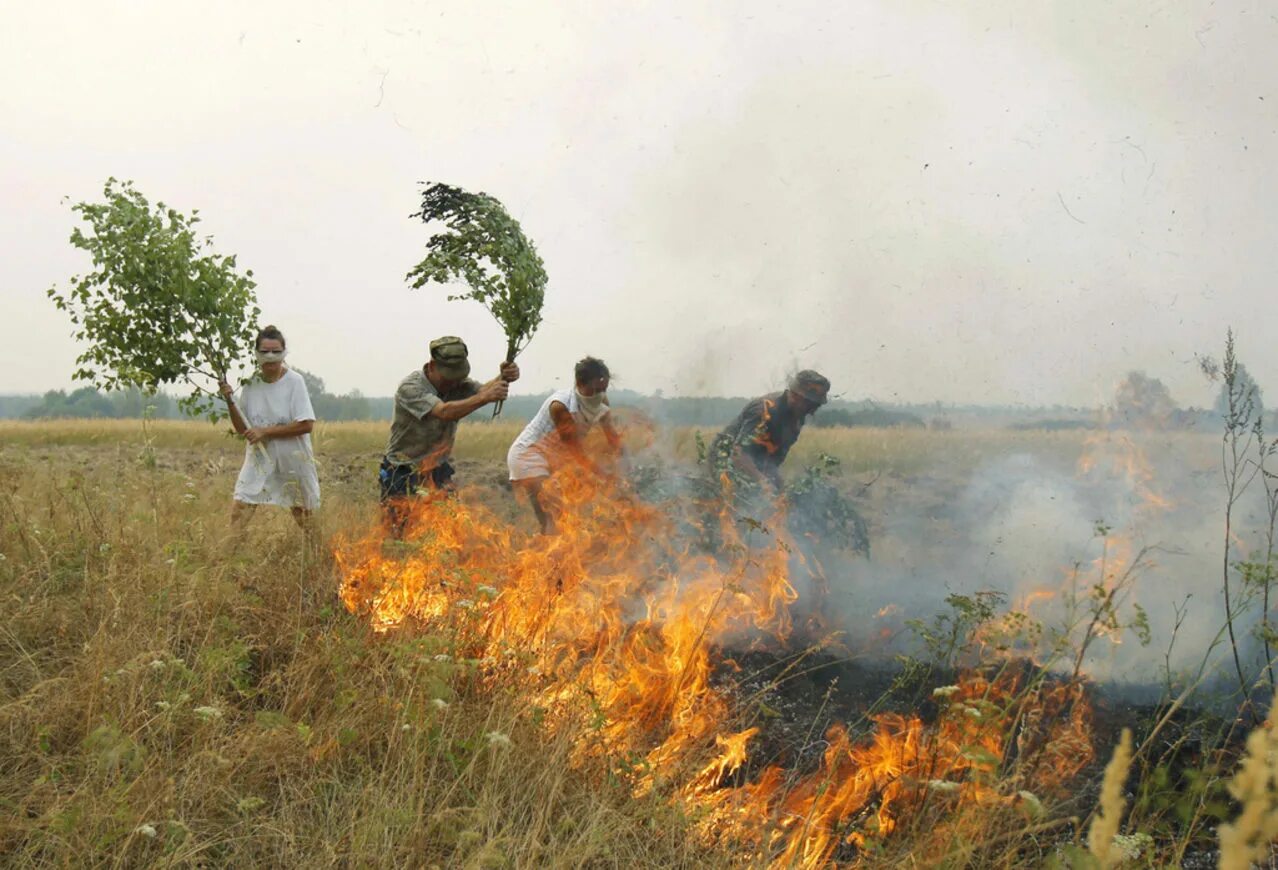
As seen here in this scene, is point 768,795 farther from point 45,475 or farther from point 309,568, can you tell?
point 45,475

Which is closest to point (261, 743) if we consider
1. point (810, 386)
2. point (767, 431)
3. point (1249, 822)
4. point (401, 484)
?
point (401, 484)

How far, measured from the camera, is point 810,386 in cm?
651

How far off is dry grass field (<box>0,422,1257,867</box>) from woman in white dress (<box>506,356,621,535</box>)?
1.76 meters

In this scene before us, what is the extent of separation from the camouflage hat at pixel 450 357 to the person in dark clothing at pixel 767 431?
197cm

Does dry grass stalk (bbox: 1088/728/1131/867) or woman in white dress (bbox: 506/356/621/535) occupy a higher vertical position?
woman in white dress (bbox: 506/356/621/535)

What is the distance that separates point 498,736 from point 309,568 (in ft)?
7.02

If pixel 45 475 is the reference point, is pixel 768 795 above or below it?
below

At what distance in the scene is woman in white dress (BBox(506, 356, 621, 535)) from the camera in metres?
6.14

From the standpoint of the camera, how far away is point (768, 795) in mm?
3566

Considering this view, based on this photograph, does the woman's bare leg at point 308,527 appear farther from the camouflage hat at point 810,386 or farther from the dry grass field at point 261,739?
the camouflage hat at point 810,386

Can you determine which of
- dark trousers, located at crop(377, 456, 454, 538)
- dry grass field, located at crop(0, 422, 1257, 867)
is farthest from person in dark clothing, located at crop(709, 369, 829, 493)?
dry grass field, located at crop(0, 422, 1257, 867)

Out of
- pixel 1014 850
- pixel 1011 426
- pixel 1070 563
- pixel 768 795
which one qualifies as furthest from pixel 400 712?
pixel 1011 426

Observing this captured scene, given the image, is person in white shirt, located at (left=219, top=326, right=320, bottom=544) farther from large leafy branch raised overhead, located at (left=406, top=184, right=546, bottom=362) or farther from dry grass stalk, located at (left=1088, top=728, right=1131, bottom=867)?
dry grass stalk, located at (left=1088, top=728, right=1131, bottom=867)

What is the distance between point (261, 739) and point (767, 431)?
4.28 metres
